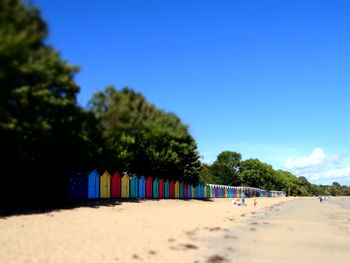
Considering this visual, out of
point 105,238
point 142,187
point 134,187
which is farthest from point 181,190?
point 105,238

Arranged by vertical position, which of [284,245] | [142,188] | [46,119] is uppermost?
[46,119]

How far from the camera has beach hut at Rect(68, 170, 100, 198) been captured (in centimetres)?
2369

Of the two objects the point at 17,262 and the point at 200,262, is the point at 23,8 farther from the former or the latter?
the point at 200,262

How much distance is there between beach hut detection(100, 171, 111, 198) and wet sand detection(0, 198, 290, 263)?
23.4 ft

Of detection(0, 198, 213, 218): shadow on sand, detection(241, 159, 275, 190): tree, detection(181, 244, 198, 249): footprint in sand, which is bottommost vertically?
detection(181, 244, 198, 249): footprint in sand

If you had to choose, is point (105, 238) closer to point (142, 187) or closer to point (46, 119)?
point (46, 119)

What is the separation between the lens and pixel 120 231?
14469mm


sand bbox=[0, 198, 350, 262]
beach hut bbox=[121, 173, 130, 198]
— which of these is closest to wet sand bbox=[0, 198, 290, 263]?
sand bbox=[0, 198, 350, 262]

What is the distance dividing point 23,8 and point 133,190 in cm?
2155

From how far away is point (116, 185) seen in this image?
28.0 metres

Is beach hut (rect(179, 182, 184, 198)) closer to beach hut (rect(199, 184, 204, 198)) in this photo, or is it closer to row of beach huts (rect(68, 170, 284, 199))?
row of beach huts (rect(68, 170, 284, 199))

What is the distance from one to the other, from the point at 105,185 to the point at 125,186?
2.88m

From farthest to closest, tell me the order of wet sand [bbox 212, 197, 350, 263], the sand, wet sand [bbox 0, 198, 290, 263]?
wet sand [bbox 212, 197, 350, 263] < the sand < wet sand [bbox 0, 198, 290, 263]

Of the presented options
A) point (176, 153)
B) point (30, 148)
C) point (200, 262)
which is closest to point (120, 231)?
point (200, 262)
